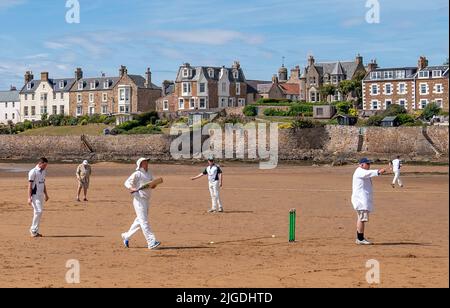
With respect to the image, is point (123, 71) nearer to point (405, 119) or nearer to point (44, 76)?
point (44, 76)

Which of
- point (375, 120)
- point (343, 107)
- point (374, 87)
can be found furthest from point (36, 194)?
point (374, 87)

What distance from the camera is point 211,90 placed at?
94188mm

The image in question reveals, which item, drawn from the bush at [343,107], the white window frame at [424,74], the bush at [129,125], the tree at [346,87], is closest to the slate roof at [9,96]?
the bush at [129,125]

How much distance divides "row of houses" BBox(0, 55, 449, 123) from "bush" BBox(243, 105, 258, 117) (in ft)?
34.0

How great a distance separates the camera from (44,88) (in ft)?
358

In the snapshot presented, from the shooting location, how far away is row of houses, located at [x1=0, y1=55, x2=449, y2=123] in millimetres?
82938

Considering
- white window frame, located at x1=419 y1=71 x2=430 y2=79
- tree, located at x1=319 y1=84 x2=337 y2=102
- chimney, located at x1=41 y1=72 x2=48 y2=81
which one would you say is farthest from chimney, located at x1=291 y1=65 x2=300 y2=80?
chimney, located at x1=41 y1=72 x2=48 y2=81

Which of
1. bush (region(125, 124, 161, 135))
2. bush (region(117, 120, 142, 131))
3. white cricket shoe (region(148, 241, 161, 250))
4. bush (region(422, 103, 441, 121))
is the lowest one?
white cricket shoe (region(148, 241, 161, 250))

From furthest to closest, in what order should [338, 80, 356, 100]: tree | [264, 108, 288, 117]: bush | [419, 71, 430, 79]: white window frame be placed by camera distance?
1. [338, 80, 356, 100]: tree
2. [419, 71, 430, 79]: white window frame
3. [264, 108, 288, 117]: bush

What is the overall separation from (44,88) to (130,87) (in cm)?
1695

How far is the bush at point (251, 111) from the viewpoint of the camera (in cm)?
7761

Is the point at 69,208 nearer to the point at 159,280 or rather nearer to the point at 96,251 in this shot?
the point at 96,251

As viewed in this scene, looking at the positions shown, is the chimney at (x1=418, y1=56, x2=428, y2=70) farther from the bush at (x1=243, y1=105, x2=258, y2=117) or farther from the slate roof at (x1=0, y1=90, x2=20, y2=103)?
the slate roof at (x1=0, y1=90, x2=20, y2=103)

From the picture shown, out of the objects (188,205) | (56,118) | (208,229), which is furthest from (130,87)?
(208,229)
